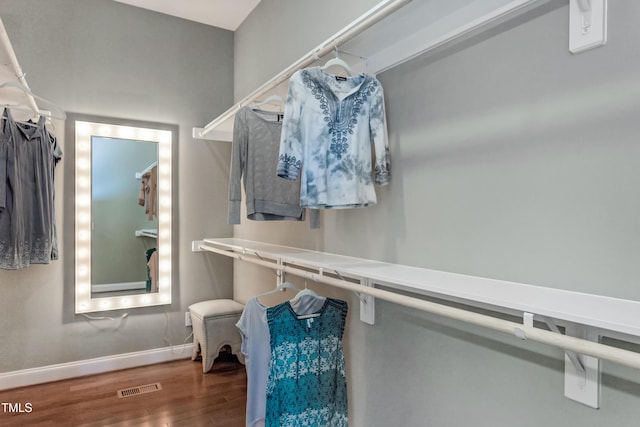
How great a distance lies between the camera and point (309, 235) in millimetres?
2311

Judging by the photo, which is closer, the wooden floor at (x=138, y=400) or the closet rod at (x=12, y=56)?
the closet rod at (x=12, y=56)

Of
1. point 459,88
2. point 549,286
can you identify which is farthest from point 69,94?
point 549,286

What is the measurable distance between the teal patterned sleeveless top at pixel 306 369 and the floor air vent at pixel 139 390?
4.53ft

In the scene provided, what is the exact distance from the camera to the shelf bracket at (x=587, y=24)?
98cm

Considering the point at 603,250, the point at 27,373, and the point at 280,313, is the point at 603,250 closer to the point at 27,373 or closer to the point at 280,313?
the point at 280,313

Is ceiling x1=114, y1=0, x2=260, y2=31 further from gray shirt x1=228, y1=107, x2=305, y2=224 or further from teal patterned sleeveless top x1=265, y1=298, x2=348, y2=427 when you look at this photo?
teal patterned sleeveless top x1=265, y1=298, x2=348, y2=427

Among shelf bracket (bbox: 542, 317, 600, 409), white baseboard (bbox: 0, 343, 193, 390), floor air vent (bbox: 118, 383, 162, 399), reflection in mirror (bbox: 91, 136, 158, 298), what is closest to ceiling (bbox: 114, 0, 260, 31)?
reflection in mirror (bbox: 91, 136, 158, 298)

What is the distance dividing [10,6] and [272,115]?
2.05 meters

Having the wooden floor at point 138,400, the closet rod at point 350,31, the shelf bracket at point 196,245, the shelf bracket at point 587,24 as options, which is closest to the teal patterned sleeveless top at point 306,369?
the wooden floor at point 138,400

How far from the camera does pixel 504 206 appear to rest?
1220mm

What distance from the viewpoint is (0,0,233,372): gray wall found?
269 centimetres

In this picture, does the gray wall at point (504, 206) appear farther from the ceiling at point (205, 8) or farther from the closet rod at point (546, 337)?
the ceiling at point (205, 8)

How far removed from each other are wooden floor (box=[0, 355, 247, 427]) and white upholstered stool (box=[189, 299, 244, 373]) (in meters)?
0.14

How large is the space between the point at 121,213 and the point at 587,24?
3.02 metres
